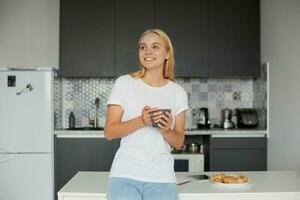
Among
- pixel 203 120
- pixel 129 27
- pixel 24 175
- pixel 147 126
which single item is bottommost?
pixel 24 175

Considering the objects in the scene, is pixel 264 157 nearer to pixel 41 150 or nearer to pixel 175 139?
pixel 41 150

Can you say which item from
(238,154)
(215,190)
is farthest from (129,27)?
(215,190)

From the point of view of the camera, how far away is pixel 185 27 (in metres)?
3.99

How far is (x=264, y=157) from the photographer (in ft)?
12.4

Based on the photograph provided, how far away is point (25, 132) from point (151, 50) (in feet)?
7.95

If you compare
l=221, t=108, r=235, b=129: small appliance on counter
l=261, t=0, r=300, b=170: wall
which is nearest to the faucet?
l=221, t=108, r=235, b=129: small appliance on counter

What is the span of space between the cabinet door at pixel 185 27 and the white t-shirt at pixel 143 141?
2.29 m

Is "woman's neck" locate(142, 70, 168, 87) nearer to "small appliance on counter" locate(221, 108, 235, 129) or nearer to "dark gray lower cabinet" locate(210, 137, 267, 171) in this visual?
"dark gray lower cabinet" locate(210, 137, 267, 171)

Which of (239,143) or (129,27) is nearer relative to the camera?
(239,143)

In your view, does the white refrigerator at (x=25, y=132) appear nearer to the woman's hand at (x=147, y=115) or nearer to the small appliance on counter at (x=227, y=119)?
the small appliance on counter at (x=227, y=119)

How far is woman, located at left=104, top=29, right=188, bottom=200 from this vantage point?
1.51 metres

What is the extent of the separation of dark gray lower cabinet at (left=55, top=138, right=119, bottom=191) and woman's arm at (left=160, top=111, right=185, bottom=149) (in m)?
2.10

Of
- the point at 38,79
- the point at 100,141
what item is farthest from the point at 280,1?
the point at 38,79

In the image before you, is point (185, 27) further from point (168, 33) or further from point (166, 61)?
point (166, 61)
